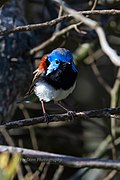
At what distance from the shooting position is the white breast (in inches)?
143

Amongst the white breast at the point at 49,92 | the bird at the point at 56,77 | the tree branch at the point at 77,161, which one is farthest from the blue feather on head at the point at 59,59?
the tree branch at the point at 77,161

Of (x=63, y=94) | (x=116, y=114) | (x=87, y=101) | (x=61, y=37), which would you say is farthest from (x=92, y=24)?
(x=87, y=101)

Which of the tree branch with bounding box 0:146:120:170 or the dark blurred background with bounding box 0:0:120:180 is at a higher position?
the tree branch with bounding box 0:146:120:170

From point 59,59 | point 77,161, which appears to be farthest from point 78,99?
→ point 77,161

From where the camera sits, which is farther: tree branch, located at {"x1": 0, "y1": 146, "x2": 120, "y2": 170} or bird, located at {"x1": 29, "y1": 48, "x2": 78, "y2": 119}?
bird, located at {"x1": 29, "y1": 48, "x2": 78, "y2": 119}

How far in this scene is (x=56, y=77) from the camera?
3707 mm

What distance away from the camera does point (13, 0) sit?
15.3 feet

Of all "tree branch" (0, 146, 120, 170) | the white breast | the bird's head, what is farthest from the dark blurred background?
"tree branch" (0, 146, 120, 170)

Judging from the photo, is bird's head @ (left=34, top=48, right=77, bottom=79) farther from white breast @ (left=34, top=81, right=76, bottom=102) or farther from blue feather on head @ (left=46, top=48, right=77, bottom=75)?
white breast @ (left=34, top=81, right=76, bottom=102)

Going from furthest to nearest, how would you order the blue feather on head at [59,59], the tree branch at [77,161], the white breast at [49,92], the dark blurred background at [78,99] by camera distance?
the dark blurred background at [78,99] < the blue feather on head at [59,59] < the white breast at [49,92] < the tree branch at [77,161]

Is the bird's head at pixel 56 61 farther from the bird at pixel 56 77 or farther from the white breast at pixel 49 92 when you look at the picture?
the white breast at pixel 49 92

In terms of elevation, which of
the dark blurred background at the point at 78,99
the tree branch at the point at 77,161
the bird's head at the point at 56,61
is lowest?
the dark blurred background at the point at 78,99

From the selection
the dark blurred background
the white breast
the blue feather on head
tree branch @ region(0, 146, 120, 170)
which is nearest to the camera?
tree branch @ region(0, 146, 120, 170)

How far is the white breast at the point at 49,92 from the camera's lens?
11.9 feet
